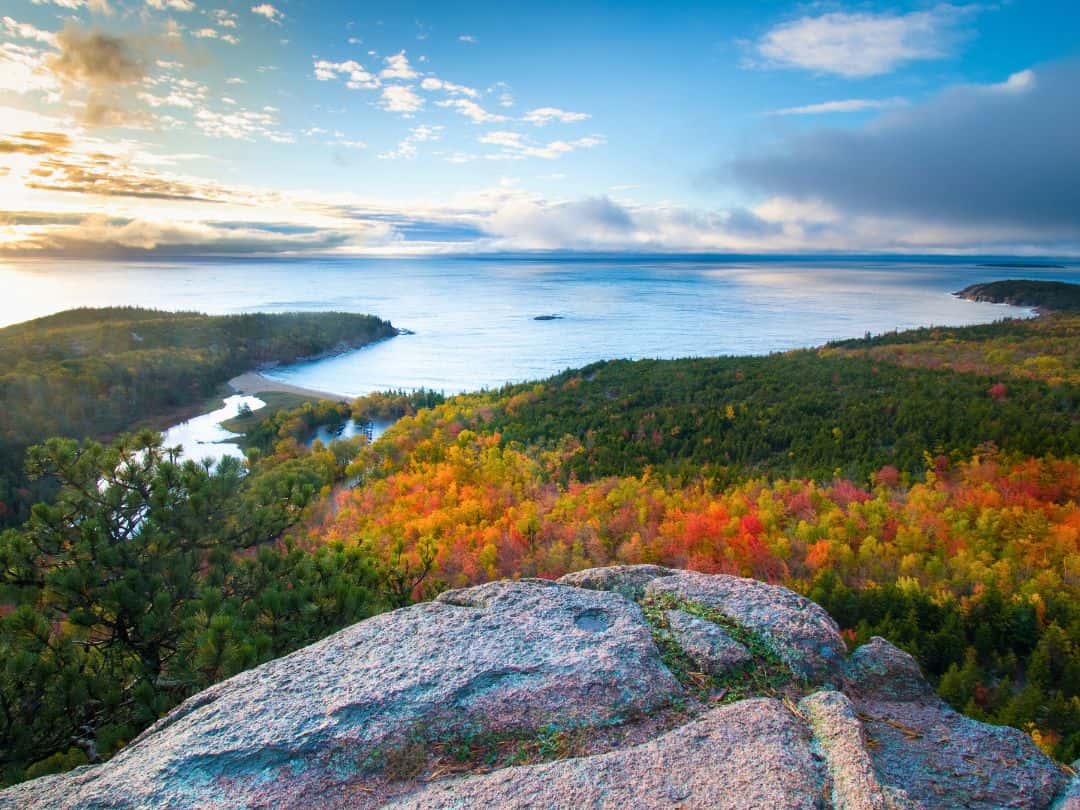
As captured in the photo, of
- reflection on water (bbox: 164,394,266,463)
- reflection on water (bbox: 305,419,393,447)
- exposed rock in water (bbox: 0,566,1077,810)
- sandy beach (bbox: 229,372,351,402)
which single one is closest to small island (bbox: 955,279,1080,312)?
reflection on water (bbox: 305,419,393,447)

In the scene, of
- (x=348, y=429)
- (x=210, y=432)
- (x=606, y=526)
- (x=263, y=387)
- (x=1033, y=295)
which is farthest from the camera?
(x=1033, y=295)

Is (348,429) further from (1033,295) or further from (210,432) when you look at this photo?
(1033,295)

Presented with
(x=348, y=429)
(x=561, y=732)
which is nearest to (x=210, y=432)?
(x=348, y=429)

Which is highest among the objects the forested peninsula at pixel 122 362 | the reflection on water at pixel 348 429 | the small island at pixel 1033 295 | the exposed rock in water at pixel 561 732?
the small island at pixel 1033 295

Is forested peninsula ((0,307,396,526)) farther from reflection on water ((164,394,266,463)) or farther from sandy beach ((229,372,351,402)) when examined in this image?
reflection on water ((164,394,266,463))

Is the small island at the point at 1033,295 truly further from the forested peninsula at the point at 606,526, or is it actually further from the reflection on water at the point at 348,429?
the reflection on water at the point at 348,429

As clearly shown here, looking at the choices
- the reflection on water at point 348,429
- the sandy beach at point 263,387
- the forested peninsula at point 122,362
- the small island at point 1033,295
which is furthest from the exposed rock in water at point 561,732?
the small island at point 1033,295
